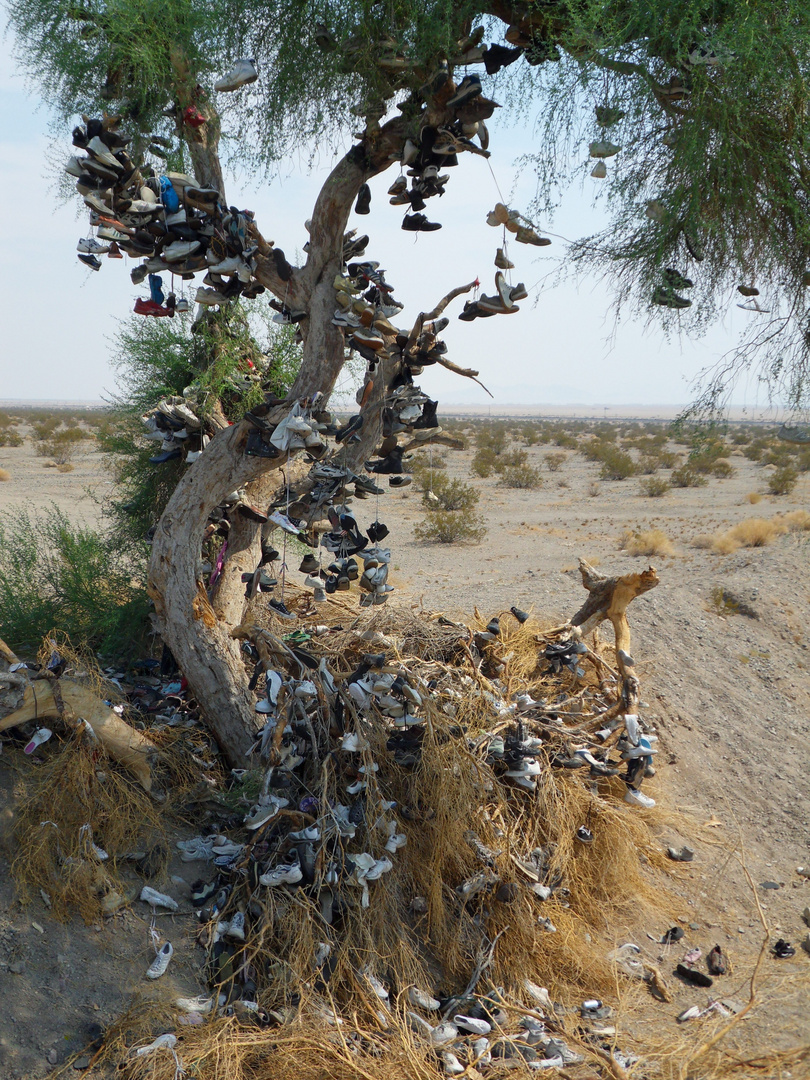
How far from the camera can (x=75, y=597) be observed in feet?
18.3

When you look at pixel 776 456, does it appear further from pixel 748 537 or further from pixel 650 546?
pixel 650 546

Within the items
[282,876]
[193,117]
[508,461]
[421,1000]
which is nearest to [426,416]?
[193,117]

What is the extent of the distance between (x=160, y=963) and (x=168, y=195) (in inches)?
127

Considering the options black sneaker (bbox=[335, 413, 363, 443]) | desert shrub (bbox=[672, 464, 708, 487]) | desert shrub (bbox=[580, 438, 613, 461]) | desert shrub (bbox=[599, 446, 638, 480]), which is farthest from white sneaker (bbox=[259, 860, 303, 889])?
desert shrub (bbox=[580, 438, 613, 461])

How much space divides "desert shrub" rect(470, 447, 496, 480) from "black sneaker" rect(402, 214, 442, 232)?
20748mm

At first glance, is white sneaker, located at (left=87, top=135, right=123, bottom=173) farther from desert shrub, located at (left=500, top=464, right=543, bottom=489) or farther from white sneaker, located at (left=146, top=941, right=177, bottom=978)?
desert shrub, located at (left=500, top=464, right=543, bottom=489)

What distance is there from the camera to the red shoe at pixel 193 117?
390cm

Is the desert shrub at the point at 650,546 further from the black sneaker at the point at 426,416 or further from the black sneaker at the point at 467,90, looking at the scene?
the black sneaker at the point at 467,90

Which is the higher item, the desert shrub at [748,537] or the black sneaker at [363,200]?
the black sneaker at [363,200]

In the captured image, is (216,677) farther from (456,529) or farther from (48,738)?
(456,529)

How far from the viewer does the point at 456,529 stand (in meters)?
13.8

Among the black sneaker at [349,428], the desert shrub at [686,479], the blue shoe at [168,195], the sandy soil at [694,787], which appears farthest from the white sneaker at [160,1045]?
the desert shrub at [686,479]

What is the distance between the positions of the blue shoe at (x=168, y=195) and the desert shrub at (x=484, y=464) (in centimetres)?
2119

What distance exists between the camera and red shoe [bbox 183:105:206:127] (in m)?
3.90
